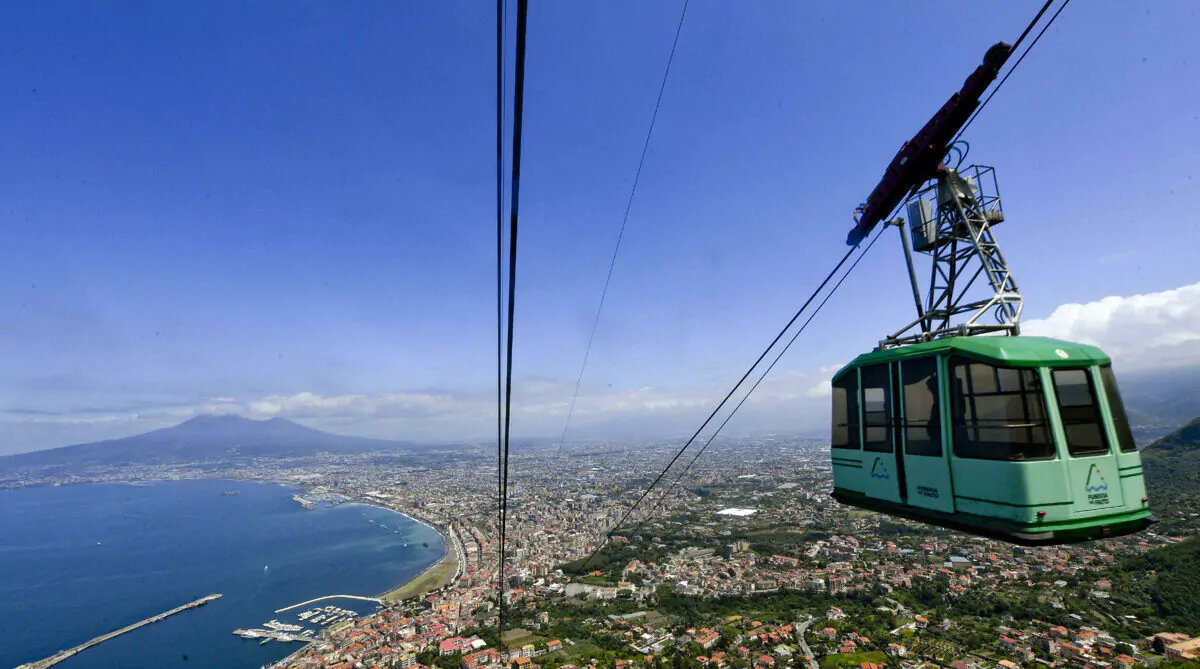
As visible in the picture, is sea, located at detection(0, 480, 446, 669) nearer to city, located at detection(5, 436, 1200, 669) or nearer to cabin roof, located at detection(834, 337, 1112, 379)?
city, located at detection(5, 436, 1200, 669)

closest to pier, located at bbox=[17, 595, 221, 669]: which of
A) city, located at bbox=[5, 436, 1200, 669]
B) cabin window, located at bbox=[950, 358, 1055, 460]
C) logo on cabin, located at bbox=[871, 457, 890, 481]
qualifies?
city, located at bbox=[5, 436, 1200, 669]

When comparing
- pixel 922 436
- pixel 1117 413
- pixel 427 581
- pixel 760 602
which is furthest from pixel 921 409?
pixel 427 581

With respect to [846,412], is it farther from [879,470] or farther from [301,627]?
[301,627]

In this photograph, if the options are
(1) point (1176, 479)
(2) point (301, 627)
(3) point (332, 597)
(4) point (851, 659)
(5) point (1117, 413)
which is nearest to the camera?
(5) point (1117, 413)

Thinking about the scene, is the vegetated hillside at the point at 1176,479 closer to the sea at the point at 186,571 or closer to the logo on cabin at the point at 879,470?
the logo on cabin at the point at 879,470

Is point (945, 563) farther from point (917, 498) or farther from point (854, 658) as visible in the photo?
point (917, 498)

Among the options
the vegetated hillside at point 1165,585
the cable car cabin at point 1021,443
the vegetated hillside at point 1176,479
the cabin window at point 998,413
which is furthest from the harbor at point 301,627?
the vegetated hillside at point 1176,479
